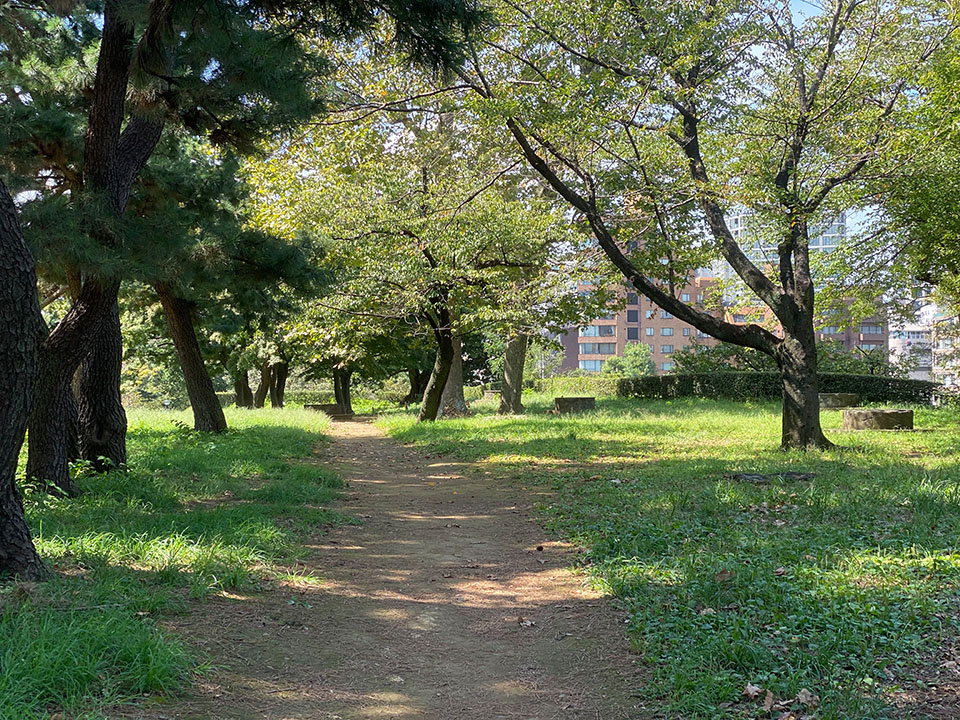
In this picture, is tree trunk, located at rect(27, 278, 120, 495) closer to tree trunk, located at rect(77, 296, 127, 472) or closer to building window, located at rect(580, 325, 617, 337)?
tree trunk, located at rect(77, 296, 127, 472)

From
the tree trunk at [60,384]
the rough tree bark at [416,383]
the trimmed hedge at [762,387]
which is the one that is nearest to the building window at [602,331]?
the rough tree bark at [416,383]

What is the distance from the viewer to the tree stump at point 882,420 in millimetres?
15133

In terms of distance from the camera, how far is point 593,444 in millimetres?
13555

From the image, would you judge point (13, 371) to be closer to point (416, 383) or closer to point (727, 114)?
point (727, 114)

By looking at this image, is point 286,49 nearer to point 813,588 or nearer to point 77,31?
point 77,31

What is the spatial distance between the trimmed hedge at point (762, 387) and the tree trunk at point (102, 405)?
2118cm

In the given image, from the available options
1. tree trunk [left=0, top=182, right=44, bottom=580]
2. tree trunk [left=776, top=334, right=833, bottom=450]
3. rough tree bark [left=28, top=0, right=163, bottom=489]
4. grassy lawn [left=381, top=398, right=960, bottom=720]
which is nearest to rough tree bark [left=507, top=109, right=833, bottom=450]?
tree trunk [left=776, top=334, right=833, bottom=450]

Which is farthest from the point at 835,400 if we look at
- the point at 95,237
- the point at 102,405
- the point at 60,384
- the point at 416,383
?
the point at 416,383

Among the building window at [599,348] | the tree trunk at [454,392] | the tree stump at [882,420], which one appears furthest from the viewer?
the building window at [599,348]

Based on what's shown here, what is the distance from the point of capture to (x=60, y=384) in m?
7.69

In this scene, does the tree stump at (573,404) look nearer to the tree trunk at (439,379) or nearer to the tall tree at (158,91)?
the tree trunk at (439,379)

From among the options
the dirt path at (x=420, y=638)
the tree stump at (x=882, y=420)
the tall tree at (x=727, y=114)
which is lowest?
the dirt path at (x=420, y=638)

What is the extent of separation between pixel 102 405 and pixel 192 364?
5.85 m

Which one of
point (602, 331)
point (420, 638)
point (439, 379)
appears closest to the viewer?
point (420, 638)
